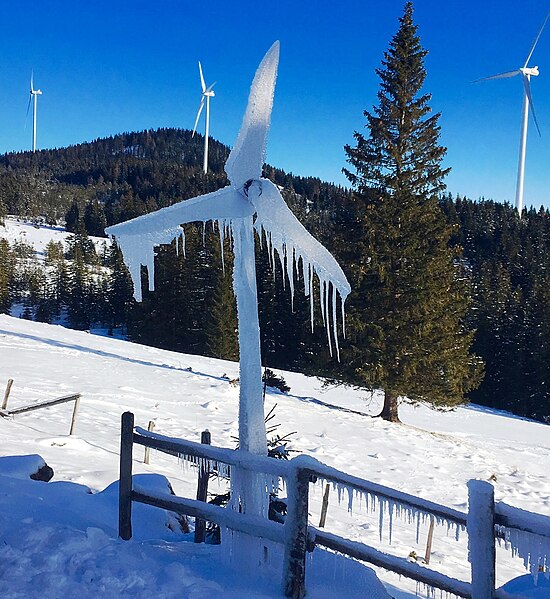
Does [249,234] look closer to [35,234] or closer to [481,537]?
[481,537]

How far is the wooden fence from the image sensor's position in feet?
11.2

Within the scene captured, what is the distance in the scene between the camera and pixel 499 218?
357ft

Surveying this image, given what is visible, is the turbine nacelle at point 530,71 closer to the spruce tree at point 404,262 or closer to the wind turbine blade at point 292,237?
the spruce tree at point 404,262

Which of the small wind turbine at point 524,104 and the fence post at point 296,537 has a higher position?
the small wind turbine at point 524,104

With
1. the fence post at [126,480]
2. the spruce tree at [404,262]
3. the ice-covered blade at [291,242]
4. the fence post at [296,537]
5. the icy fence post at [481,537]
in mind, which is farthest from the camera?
the spruce tree at [404,262]

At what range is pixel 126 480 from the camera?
4812 mm

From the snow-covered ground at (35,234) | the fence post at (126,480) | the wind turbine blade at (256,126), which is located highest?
the snow-covered ground at (35,234)

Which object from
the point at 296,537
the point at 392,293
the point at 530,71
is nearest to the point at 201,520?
the point at 296,537

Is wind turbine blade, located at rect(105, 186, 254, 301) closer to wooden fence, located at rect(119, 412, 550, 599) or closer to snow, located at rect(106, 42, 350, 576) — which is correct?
snow, located at rect(106, 42, 350, 576)

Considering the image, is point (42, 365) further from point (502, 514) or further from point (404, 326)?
point (502, 514)

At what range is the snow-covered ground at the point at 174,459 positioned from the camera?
4.19m

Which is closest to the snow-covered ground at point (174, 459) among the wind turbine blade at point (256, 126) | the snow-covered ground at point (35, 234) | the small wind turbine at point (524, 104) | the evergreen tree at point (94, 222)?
the wind turbine blade at point (256, 126)

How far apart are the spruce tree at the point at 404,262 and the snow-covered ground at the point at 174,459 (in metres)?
2.08

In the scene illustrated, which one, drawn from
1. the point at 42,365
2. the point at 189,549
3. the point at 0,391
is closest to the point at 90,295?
the point at 42,365
